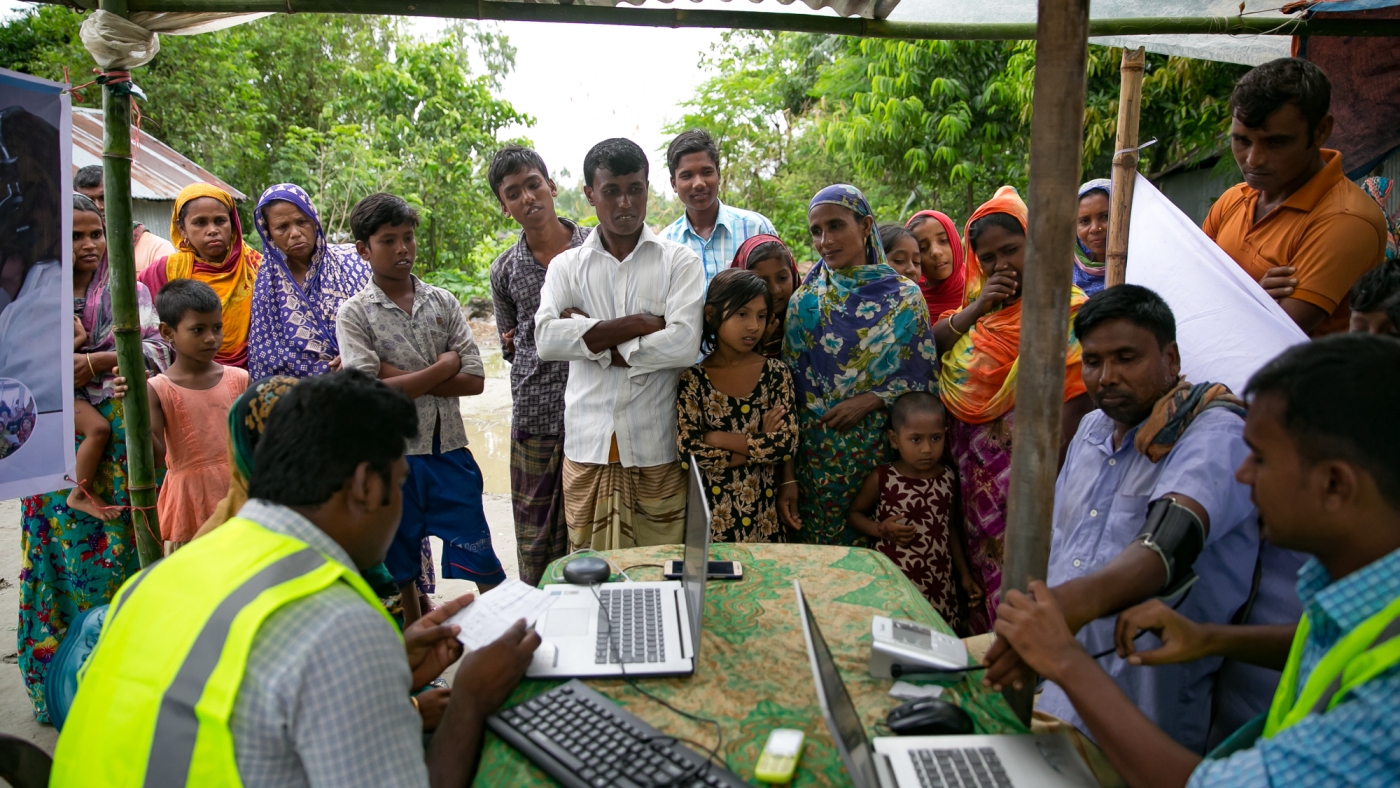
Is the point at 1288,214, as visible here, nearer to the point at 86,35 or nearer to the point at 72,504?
the point at 86,35

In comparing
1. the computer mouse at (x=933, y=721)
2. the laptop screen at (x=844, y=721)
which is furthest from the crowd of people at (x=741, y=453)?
the laptop screen at (x=844, y=721)

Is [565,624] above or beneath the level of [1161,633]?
beneath

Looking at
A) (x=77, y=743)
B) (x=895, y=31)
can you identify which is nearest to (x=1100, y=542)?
(x=895, y=31)

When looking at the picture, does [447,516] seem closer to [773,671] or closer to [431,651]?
[431,651]

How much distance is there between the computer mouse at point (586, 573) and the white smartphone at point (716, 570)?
18cm

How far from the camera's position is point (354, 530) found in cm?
142

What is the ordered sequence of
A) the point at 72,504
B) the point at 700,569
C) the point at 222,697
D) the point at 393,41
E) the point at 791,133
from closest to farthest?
the point at 222,697
the point at 700,569
the point at 72,504
the point at 791,133
the point at 393,41

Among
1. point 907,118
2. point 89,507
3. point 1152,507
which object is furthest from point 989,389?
point 907,118

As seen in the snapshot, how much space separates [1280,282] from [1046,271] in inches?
65.6

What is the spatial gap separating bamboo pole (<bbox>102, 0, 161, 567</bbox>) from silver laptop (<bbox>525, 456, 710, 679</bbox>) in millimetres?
1428

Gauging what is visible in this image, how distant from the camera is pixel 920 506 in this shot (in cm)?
300

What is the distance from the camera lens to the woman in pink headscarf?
381cm

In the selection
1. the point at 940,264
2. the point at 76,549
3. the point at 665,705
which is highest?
the point at 940,264

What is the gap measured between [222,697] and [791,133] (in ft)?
39.0
